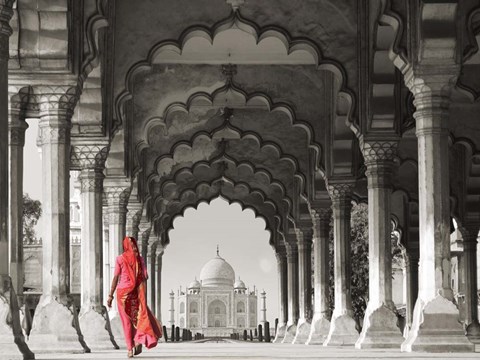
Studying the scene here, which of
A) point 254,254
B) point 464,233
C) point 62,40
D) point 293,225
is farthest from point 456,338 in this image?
point 254,254

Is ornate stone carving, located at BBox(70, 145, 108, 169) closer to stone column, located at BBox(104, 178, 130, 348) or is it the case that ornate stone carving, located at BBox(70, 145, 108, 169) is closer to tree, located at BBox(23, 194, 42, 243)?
stone column, located at BBox(104, 178, 130, 348)

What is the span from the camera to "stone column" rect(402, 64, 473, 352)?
17.2 meters

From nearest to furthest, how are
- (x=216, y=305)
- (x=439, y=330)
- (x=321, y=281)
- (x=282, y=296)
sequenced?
(x=439, y=330) → (x=321, y=281) → (x=282, y=296) → (x=216, y=305)

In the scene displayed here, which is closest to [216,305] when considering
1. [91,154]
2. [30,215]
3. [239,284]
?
[239,284]

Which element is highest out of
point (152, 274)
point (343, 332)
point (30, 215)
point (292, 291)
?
point (30, 215)

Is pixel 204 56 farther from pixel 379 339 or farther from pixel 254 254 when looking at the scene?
pixel 254 254

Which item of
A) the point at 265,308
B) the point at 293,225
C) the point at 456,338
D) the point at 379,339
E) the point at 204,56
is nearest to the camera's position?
the point at 456,338

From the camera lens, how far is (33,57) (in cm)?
1866

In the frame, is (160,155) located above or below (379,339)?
above

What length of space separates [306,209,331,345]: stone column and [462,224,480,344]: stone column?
3.84 meters

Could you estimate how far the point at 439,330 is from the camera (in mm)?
17188

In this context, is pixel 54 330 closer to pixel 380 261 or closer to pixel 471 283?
pixel 380 261

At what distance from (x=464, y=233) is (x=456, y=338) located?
53.5ft

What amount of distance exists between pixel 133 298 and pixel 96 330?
673 centimetres
